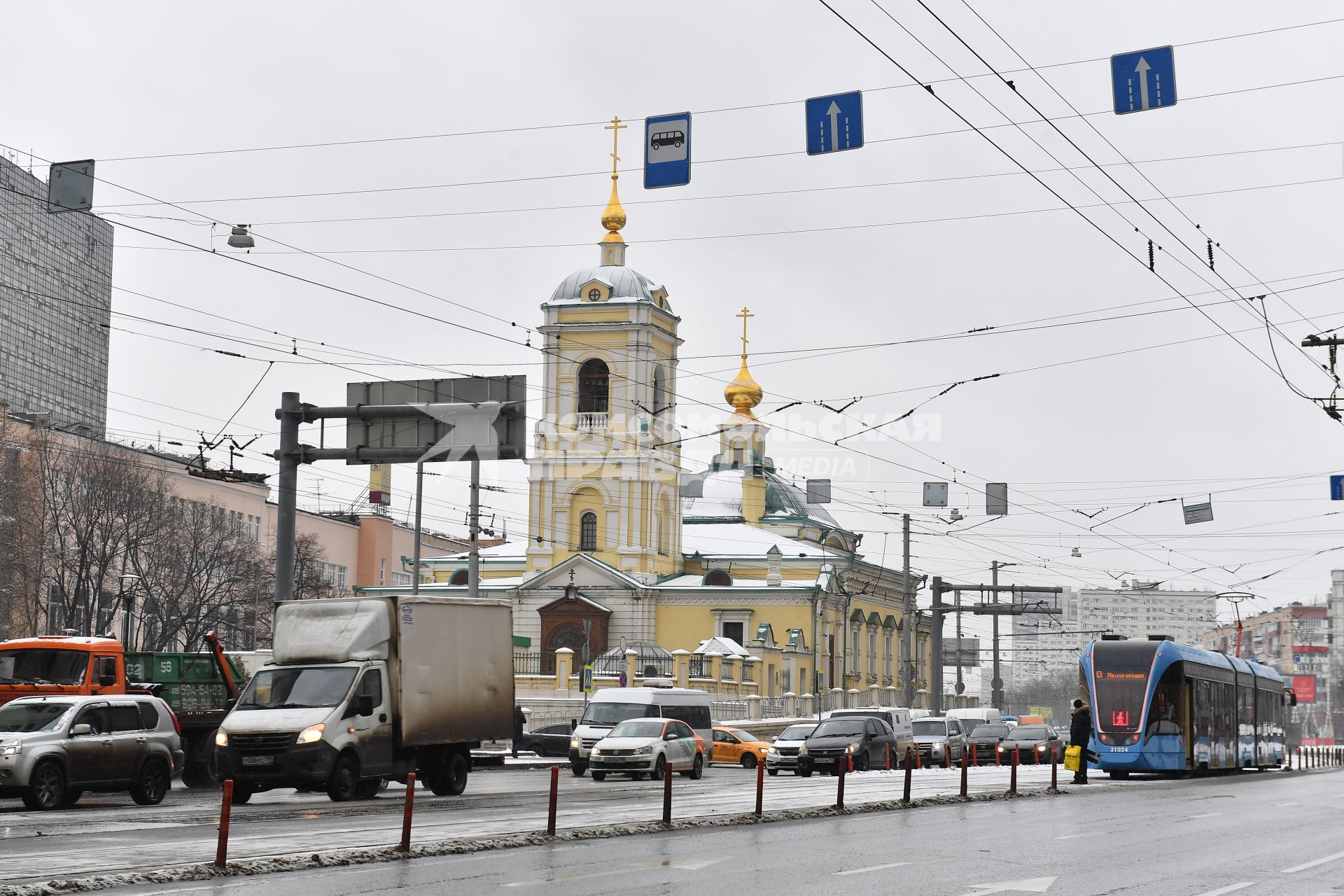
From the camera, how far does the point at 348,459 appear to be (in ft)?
116

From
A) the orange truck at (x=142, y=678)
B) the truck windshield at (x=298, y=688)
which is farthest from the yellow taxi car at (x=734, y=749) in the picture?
the truck windshield at (x=298, y=688)

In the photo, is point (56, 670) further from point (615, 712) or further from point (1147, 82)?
point (1147, 82)

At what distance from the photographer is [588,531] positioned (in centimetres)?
8288

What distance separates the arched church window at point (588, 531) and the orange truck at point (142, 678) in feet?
166

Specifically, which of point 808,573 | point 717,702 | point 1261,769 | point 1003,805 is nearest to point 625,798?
point 1003,805

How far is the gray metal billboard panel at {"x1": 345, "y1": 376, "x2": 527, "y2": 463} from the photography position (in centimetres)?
3491

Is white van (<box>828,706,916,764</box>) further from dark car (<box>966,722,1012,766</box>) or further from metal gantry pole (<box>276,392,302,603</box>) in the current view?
metal gantry pole (<box>276,392,302,603</box>)

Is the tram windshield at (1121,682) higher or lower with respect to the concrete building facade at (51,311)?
lower

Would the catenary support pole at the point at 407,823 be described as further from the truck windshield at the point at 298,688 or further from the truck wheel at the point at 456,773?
the truck wheel at the point at 456,773

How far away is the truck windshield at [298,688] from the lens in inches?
984

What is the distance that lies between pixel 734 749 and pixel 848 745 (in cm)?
→ 1039

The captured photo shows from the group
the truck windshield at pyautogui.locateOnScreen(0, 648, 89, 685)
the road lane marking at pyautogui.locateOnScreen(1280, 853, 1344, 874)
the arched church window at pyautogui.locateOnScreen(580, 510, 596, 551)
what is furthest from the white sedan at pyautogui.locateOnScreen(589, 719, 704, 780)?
the arched church window at pyautogui.locateOnScreen(580, 510, 596, 551)

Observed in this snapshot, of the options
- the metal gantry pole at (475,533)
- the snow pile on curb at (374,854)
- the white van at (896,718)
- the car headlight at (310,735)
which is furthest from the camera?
the metal gantry pole at (475,533)

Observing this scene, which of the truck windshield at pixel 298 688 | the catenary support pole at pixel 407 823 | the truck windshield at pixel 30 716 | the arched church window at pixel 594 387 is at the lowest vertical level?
the catenary support pole at pixel 407 823
